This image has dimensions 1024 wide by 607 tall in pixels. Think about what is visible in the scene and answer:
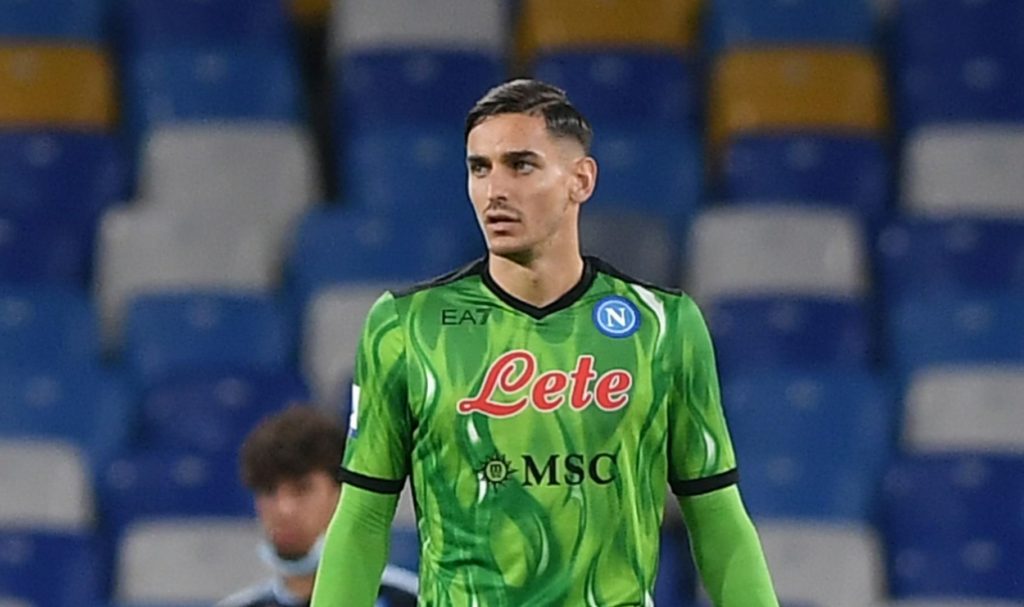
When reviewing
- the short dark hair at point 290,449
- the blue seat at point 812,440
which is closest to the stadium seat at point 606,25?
the blue seat at point 812,440

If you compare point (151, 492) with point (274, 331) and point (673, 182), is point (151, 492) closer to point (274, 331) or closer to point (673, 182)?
point (274, 331)

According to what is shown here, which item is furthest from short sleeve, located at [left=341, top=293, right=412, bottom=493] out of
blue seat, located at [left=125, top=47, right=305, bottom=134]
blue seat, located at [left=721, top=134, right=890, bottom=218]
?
blue seat, located at [left=125, top=47, right=305, bottom=134]

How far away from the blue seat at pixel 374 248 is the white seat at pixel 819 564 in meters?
1.48

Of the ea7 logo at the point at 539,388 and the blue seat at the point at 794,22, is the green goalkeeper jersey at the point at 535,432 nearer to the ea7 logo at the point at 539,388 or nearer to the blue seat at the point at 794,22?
the ea7 logo at the point at 539,388

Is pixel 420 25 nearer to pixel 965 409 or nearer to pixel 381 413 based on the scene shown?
pixel 965 409

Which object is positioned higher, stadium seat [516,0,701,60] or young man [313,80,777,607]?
stadium seat [516,0,701,60]

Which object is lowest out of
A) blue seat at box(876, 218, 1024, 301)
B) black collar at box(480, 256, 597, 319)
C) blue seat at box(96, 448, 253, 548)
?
blue seat at box(96, 448, 253, 548)

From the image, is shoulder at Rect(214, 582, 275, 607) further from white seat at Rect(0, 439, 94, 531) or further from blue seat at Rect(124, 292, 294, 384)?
blue seat at Rect(124, 292, 294, 384)

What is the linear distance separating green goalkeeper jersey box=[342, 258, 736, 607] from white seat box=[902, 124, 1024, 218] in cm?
465

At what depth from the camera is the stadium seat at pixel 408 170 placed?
26.3 ft

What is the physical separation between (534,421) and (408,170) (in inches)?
189

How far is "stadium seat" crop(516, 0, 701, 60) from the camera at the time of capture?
27.7 feet

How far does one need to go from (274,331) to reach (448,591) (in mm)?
4228

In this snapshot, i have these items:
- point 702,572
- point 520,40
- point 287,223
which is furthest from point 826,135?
point 702,572
